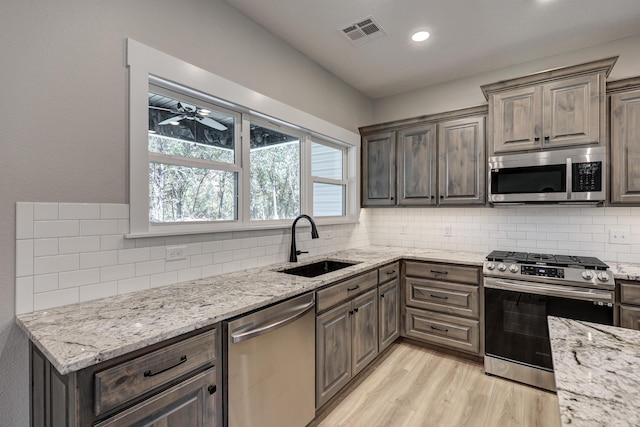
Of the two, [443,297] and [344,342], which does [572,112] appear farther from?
[344,342]

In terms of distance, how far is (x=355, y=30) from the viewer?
2.50m

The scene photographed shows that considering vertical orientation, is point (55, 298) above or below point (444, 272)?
above

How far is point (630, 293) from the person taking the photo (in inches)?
84.7

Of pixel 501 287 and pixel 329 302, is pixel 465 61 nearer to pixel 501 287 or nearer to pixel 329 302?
pixel 501 287

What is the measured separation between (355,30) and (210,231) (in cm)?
196

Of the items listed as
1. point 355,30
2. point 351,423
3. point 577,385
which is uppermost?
point 355,30

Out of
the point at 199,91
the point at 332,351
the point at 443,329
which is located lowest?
the point at 443,329

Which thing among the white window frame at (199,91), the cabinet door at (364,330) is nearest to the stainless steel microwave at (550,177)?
the cabinet door at (364,330)

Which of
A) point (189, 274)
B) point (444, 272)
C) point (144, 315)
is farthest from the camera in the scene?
point (444, 272)

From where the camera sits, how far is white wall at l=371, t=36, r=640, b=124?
2.63 metres

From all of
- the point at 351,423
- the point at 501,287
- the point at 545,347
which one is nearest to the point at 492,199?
the point at 501,287

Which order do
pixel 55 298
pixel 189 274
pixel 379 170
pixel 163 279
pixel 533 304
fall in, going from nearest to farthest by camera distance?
1. pixel 55 298
2. pixel 163 279
3. pixel 189 274
4. pixel 533 304
5. pixel 379 170

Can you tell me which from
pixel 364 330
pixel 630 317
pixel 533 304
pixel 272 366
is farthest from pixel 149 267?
pixel 630 317

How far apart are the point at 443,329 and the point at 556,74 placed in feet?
7.90
